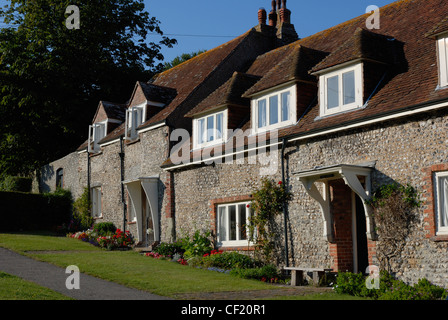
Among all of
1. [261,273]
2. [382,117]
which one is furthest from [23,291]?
[382,117]

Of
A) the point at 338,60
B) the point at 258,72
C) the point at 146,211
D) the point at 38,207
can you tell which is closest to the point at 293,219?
the point at 338,60

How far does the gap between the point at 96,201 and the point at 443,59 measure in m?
19.2

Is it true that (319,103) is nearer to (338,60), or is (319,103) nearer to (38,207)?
(338,60)

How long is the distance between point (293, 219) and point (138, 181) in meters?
9.00

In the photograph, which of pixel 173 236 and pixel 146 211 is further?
pixel 146 211

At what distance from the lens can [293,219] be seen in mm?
15562

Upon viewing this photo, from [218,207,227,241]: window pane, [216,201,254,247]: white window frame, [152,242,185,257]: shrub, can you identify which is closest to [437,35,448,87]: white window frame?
[216,201,254,247]: white window frame

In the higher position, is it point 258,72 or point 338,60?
point 258,72

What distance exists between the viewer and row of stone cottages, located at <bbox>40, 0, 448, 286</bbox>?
12633mm

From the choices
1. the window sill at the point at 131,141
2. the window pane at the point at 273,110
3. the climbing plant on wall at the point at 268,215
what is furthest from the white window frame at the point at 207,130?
the window sill at the point at 131,141

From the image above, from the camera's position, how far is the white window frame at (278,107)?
16469mm

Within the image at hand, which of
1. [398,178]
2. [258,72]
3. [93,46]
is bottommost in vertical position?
[398,178]

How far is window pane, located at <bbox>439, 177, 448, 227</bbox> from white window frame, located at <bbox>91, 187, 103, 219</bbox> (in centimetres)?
1823

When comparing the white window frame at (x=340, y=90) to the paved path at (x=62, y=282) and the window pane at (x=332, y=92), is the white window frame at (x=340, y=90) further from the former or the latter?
the paved path at (x=62, y=282)
